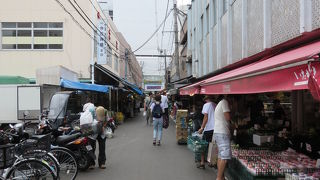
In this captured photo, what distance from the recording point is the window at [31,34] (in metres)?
25.9

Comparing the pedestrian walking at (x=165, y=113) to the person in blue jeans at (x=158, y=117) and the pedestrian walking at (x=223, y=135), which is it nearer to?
the person in blue jeans at (x=158, y=117)

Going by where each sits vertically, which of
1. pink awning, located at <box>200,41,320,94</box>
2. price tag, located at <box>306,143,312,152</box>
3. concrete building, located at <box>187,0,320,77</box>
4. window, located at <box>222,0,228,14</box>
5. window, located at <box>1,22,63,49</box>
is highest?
window, located at <box>1,22,63,49</box>

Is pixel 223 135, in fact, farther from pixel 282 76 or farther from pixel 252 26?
pixel 252 26

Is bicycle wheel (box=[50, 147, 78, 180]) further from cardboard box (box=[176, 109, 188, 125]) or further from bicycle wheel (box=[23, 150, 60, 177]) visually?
cardboard box (box=[176, 109, 188, 125])

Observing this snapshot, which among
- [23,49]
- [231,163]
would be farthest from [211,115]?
[23,49]

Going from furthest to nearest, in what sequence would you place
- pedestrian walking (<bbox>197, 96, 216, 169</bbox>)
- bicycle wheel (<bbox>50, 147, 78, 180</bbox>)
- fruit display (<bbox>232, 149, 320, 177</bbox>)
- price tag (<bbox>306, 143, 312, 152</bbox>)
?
pedestrian walking (<bbox>197, 96, 216, 169</bbox>), bicycle wheel (<bbox>50, 147, 78, 180</bbox>), price tag (<bbox>306, 143, 312, 152</bbox>), fruit display (<bbox>232, 149, 320, 177</bbox>)

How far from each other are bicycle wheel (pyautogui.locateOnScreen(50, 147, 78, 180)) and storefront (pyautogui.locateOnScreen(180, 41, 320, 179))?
316 cm

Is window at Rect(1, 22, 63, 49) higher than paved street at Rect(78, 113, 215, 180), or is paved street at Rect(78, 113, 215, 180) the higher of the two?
window at Rect(1, 22, 63, 49)

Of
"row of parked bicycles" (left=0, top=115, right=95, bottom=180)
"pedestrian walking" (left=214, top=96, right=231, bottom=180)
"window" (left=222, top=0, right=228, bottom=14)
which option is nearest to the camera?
"row of parked bicycles" (left=0, top=115, right=95, bottom=180)

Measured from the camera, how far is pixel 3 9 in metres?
25.8

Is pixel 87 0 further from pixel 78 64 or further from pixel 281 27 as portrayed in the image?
pixel 281 27

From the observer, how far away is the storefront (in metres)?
3.47

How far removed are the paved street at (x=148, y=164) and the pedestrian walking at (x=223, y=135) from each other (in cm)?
123

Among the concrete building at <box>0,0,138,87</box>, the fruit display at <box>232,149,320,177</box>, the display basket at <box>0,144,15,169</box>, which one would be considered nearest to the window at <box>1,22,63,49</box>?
the concrete building at <box>0,0,138,87</box>
